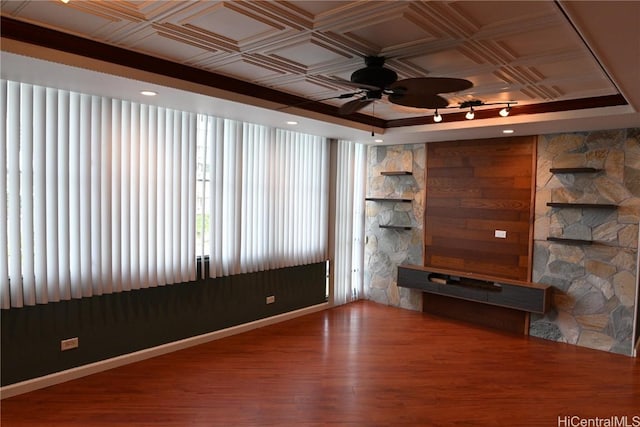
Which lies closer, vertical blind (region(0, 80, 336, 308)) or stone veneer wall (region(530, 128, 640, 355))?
vertical blind (region(0, 80, 336, 308))

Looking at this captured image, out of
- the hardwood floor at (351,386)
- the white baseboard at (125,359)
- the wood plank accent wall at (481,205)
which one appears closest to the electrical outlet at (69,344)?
the white baseboard at (125,359)

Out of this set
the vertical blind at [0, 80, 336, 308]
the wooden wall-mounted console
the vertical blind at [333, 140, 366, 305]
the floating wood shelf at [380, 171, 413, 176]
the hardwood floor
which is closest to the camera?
the hardwood floor

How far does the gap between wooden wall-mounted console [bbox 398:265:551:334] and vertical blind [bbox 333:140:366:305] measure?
2.85 feet

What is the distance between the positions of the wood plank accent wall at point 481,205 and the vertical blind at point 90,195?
332cm

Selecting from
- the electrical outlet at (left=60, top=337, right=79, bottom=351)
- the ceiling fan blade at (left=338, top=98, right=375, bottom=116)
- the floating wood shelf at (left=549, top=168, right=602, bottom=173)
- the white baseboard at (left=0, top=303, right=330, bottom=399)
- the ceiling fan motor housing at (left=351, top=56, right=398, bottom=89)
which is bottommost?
the white baseboard at (left=0, top=303, right=330, bottom=399)

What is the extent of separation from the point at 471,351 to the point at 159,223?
3.55 m

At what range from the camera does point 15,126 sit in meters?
3.17

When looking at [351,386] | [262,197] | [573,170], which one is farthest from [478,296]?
[262,197]

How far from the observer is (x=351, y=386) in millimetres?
3639

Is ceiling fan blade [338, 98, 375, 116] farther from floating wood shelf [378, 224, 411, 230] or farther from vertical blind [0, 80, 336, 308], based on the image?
floating wood shelf [378, 224, 411, 230]

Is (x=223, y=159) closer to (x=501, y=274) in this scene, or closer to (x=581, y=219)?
(x=501, y=274)

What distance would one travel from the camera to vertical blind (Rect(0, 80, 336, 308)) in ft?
10.7

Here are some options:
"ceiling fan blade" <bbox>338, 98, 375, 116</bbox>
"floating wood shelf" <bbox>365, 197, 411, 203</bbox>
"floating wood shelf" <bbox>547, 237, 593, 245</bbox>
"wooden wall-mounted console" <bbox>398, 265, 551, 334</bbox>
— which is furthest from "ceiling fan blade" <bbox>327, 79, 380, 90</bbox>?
"floating wood shelf" <bbox>365, 197, 411, 203</bbox>

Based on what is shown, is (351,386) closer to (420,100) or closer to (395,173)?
(420,100)
